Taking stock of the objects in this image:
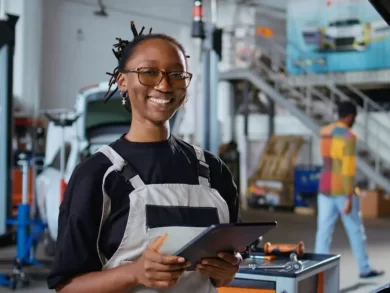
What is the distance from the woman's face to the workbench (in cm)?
126

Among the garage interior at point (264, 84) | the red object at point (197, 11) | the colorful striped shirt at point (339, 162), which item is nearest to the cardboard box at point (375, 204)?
the garage interior at point (264, 84)

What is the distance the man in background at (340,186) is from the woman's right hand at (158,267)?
4768 millimetres

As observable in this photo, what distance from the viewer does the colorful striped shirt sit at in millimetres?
5949

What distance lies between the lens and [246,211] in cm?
1299

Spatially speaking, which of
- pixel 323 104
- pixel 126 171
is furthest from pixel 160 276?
pixel 323 104

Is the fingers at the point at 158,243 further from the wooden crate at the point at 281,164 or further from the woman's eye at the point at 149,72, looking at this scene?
the wooden crate at the point at 281,164

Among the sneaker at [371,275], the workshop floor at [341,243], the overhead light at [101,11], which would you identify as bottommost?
the workshop floor at [341,243]

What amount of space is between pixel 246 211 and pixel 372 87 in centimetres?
436

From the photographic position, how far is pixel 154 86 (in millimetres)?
1562

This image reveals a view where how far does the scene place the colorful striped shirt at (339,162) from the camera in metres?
5.95

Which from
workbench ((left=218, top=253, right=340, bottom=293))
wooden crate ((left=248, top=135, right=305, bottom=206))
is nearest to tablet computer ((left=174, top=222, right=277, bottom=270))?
workbench ((left=218, top=253, right=340, bottom=293))

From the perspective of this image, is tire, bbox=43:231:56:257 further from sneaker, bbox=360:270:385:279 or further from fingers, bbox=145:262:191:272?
fingers, bbox=145:262:191:272

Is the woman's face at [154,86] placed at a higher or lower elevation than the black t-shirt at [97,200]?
higher

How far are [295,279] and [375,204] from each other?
9943 mm
